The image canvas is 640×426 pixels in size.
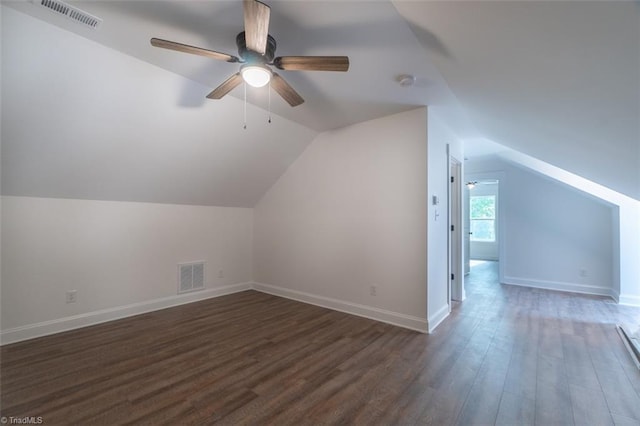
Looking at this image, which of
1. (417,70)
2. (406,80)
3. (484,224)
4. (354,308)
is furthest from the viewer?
(484,224)

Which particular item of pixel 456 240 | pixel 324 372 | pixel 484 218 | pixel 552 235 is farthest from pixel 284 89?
pixel 484 218

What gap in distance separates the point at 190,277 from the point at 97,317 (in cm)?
114

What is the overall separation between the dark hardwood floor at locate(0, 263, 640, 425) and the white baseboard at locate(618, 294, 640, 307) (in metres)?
0.70

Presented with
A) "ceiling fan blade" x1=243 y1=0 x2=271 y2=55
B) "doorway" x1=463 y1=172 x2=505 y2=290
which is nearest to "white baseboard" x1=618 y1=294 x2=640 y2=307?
"doorway" x1=463 y1=172 x2=505 y2=290

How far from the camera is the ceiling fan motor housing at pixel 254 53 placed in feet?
5.86

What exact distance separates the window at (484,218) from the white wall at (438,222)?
246 inches

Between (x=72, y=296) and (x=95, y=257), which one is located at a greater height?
(x=95, y=257)

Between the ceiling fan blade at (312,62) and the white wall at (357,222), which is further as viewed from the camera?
the white wall at (357,222)

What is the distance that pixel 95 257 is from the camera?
10.7ft

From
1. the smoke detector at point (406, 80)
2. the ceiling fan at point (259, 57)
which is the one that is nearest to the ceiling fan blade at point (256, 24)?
the ceiling fan at point (259, 57)

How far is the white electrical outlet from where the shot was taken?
3057mm

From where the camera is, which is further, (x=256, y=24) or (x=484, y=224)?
(x=484, y=224)

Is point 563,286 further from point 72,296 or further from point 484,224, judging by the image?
point 72,296

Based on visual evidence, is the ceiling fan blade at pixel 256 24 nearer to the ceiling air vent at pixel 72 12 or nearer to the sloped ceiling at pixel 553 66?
the sloped ceiling at pixel 553 66
